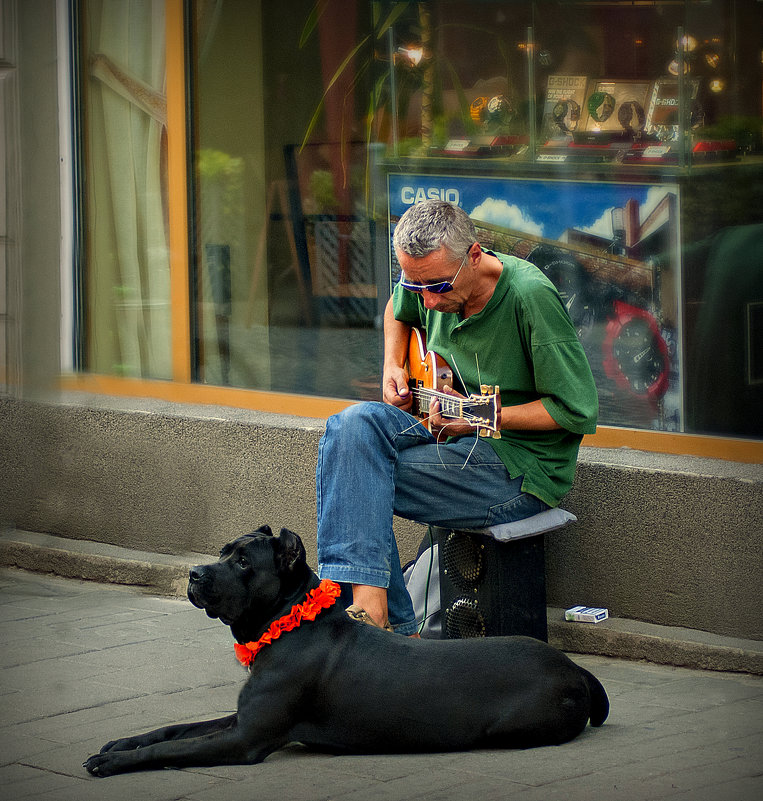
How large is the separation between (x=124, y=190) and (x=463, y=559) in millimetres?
3082

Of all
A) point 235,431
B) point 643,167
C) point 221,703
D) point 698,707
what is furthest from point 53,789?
point 643,167

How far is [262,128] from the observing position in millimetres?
5988

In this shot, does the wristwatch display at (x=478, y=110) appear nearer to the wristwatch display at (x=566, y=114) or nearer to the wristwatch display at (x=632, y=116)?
the wristwatch display at (x=566, y=114)

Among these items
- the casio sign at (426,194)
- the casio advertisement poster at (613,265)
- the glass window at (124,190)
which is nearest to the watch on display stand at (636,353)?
the casio advertisement poster at (613,265)

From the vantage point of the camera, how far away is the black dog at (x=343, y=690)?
323 centimetres

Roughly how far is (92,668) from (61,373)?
8.25 feet

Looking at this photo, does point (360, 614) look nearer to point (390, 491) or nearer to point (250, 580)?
point (390, 491)

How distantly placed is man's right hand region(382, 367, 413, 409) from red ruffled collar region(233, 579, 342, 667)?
0.98m

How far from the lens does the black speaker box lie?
13.2ft

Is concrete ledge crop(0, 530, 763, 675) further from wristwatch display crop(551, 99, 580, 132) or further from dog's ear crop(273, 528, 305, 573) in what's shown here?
wristwatch display crop(551, 99, 580, 132)

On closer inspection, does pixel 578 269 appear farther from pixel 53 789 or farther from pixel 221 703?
pixel 53 789

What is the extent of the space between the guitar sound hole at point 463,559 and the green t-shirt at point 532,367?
0.27m

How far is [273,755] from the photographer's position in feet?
11.0

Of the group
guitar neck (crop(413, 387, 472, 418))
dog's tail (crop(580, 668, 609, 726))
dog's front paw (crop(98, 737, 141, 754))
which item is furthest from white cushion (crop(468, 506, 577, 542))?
dog's front paw (crop(98, 737, 141, 754))
